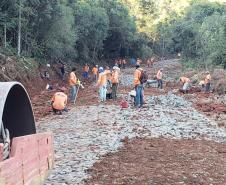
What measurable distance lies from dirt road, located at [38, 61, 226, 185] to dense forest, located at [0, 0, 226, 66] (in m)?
13.2

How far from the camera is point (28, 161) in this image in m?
4.98

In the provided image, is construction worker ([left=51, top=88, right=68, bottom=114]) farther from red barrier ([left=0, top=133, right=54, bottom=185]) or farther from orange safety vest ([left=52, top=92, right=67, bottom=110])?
red barrier ([left=0, top=133, right=54, bottom=185])

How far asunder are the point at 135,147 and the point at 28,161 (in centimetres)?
702

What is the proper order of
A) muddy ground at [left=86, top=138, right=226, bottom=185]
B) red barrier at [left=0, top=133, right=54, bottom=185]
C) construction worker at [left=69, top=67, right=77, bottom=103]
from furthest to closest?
construction worker at [left=69, top=67, right=77, bottom=103]
muddy ground at [left=86, top=138, right=226, bottom=185]
red barrier at [left=0, top=133, right=54, bottom=185]

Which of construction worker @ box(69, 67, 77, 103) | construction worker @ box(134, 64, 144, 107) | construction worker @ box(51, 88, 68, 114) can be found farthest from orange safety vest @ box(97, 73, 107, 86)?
construction worker @ box(51, 88, 68, 114)

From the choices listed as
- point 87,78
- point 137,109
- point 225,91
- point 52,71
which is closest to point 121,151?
point 137,109

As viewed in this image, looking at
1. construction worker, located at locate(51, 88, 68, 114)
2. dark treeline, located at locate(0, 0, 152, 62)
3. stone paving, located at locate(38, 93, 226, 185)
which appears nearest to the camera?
stone paving, located at locate(38, 93, 226, 185)

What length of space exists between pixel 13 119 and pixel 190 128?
33.1 feet

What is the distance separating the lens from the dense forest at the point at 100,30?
106 feet

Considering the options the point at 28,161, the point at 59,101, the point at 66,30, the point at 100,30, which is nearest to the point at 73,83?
Result: the point at 59,101

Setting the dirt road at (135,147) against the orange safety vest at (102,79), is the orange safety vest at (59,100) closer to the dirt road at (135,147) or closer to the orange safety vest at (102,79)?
the dirt road at (135,147)

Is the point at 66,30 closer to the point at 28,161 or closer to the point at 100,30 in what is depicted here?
the point at 100,30

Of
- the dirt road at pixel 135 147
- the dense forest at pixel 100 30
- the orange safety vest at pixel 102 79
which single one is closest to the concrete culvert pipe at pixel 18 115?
the dirt road at pixel 135 147

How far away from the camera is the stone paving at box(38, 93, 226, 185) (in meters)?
9.82
